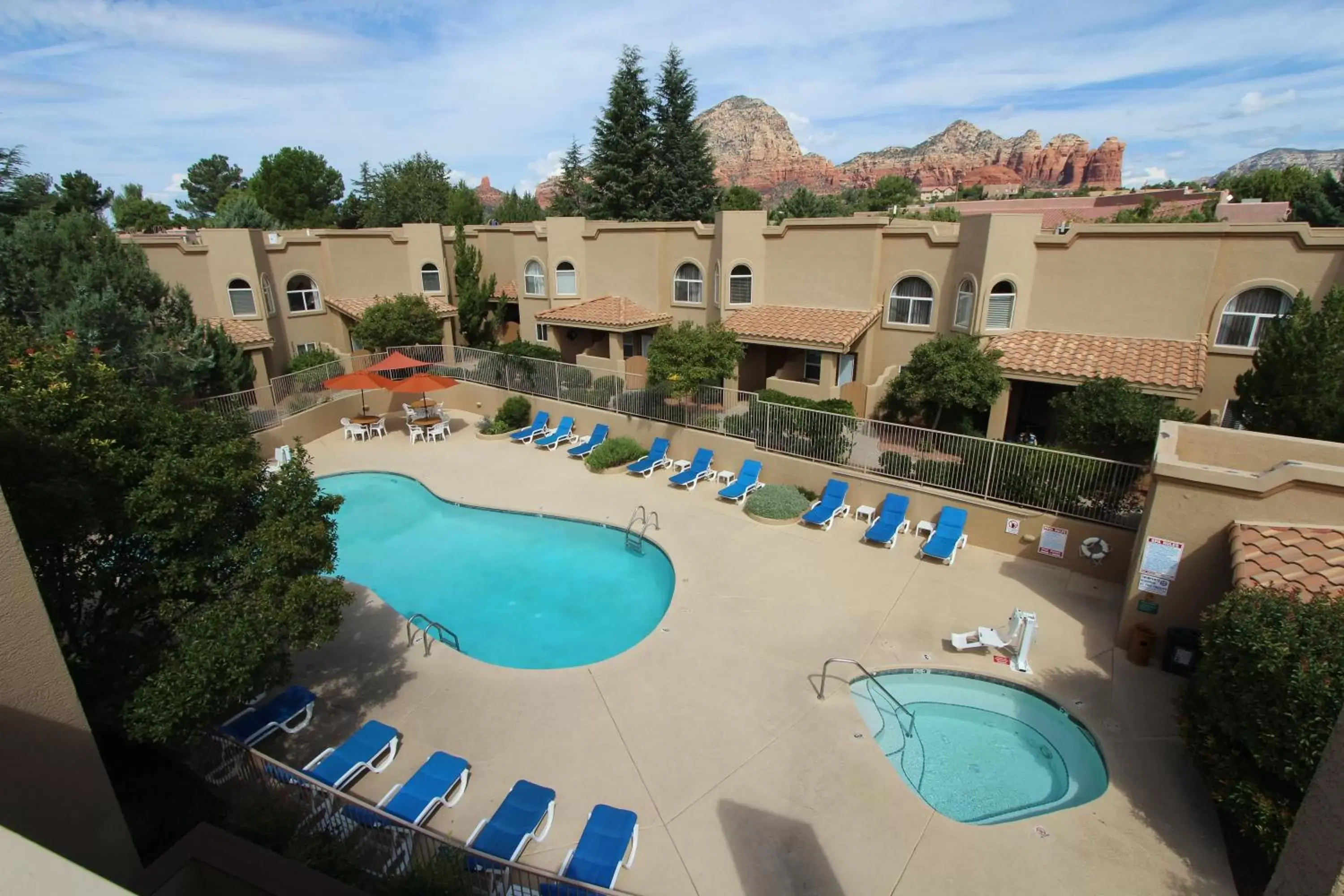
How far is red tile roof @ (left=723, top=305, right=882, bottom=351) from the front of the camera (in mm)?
19578

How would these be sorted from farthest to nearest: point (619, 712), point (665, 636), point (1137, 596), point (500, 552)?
point (500, 552) < point (665, 636) < point (1137, 596) < point (619, 712)

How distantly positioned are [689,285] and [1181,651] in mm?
18348

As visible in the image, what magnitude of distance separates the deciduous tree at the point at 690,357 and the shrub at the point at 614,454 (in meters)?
2.12

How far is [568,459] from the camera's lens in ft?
67.1

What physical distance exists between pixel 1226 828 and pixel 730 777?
222 inches

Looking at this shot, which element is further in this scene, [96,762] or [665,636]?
[665,636]

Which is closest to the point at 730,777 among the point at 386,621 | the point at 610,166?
the point at 386,621

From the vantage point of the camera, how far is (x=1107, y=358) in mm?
16719

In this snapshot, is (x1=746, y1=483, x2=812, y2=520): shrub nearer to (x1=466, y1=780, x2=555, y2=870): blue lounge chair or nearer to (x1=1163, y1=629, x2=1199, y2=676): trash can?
(x1=1163, y1=629, x2=1199, y2=676): trash can

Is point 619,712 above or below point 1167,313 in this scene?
below

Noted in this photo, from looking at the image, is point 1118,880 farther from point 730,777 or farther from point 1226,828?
point 730,777

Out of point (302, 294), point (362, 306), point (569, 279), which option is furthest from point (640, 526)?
point (302, 294)

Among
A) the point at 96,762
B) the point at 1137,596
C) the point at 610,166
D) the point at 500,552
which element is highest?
the point at 610,166

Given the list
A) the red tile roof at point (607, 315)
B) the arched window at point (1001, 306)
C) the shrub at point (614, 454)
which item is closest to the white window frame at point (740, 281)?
the red tile roof at point (607, 315)
